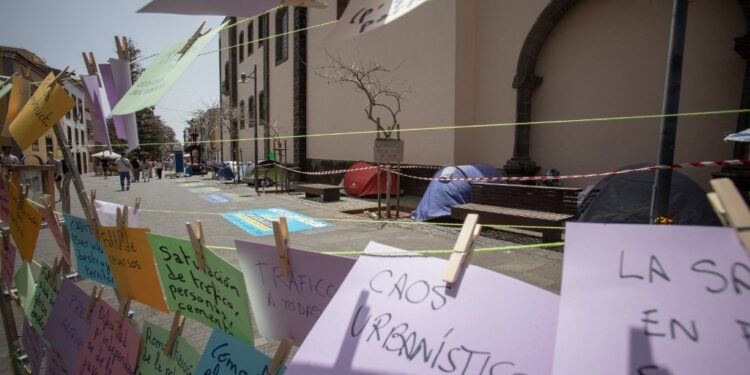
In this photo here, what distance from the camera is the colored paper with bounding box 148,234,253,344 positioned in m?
1.33

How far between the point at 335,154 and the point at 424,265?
16.0 metres

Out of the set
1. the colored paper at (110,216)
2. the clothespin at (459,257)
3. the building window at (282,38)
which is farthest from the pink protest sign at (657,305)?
the building window at (282,38)

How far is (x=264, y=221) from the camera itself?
8.68 metres

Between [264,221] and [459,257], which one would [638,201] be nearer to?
[459,257]

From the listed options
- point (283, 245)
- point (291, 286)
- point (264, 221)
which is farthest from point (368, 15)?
point (264, 221)

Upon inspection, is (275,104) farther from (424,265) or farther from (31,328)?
(424,265)

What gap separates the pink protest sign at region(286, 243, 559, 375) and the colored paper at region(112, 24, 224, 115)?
960 millimetres

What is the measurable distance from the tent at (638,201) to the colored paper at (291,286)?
522cm

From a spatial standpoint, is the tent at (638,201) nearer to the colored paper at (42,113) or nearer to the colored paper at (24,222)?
the colored paper at (42,113)

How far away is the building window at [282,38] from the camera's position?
66.3ft

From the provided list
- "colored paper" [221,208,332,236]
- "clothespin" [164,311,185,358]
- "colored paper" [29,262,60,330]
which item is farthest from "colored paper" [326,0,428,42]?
"colored paper" [221,208,332,236]

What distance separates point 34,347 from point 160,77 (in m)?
2.10

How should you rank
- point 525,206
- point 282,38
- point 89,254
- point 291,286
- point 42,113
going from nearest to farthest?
point 291,286 → point 42,113 → point 89,254 → point 525,206 → point 282,38

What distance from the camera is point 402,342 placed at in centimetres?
92
